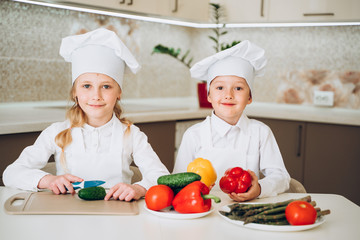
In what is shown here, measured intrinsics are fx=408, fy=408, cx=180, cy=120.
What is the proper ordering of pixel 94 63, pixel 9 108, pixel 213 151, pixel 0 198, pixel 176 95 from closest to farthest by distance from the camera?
pixel 0 198
pixel 94 63
pixel 213 151
pixel 9 108
pixel 176 95

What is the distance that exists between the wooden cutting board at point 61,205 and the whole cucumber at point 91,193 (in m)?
0.01

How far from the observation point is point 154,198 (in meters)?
1.02

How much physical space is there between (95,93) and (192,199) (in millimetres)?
601

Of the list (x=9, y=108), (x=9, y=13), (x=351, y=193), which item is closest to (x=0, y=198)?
(x=9, y=108)

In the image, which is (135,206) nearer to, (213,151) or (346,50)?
(213,151)

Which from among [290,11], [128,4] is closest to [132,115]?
[128,4]

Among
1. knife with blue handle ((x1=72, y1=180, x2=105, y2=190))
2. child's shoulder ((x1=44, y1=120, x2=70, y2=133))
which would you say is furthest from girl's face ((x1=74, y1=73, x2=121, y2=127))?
knife with blue handle ((x1=72, y1=180, x2=105, y2=190))

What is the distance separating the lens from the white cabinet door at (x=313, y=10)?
270 cm

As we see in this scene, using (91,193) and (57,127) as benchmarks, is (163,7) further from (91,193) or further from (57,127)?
(91,193)

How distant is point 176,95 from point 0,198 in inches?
100

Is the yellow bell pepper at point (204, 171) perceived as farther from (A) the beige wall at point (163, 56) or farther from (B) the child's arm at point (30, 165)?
(A) the beige wall at point (163, 56)

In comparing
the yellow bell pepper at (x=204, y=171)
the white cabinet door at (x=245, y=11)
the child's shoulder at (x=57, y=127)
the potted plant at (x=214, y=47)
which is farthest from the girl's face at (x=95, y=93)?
the white cabinet door at (x=245, y=11)

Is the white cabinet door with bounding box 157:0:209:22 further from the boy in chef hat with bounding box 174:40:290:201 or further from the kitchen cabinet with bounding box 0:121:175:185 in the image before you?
the boy in chef hat with bounding box 174:40:290:201

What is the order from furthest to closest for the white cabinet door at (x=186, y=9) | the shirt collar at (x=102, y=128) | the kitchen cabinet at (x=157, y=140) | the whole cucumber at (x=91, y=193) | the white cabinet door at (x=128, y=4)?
the white cabinet door at (x=186, y=9) < the white cabinet door at (x=128, y=4) < the kitchen cabinet at (x=157, y=140) < the shirt collar at (x=102, y=128) < the whole cucumber at (x=91, y=193)
